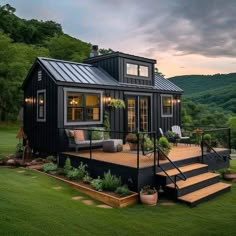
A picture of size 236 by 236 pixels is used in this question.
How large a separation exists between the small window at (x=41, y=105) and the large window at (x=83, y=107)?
1078 millimetres

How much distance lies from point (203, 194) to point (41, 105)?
667 cm

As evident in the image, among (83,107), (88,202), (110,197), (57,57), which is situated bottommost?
(88,202)

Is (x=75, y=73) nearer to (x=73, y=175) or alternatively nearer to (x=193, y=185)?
(x=73, y=175)

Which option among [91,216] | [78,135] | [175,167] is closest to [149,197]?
[175,167]

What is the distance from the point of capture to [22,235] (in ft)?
12.1

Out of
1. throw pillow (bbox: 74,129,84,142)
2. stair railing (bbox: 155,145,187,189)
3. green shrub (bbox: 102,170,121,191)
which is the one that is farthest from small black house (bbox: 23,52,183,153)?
stair railing (bbox: 155,145,187,189)

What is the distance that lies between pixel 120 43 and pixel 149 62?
926 cm

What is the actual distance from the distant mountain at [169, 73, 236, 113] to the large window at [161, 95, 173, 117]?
1223 inches

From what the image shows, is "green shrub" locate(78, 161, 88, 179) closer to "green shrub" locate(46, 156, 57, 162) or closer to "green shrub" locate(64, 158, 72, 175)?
"green shrub" locate(64, 158, 72, 175)

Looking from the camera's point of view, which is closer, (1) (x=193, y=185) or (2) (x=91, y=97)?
(1) (x=193, y=185)

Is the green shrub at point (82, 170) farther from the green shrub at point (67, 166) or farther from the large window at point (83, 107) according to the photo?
the large window at point (83, 107)

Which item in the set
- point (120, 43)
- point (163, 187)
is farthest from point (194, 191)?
point (120, 43)

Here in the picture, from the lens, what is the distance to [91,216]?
15.9ft

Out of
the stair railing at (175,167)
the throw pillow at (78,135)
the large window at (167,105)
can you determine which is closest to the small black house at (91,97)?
the large window at (167,105)
